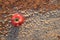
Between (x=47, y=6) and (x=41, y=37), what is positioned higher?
(x=47, y=6)

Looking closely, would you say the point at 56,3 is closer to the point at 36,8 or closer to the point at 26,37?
the point at 36,8

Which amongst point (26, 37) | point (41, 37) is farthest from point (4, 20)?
point (41, 37)

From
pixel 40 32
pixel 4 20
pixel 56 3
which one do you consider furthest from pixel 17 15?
pixel 56 3

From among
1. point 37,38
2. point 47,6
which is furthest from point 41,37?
point 47,6

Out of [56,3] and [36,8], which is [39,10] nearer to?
[36,8]

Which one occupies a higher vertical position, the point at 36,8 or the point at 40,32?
the point at 36,8
